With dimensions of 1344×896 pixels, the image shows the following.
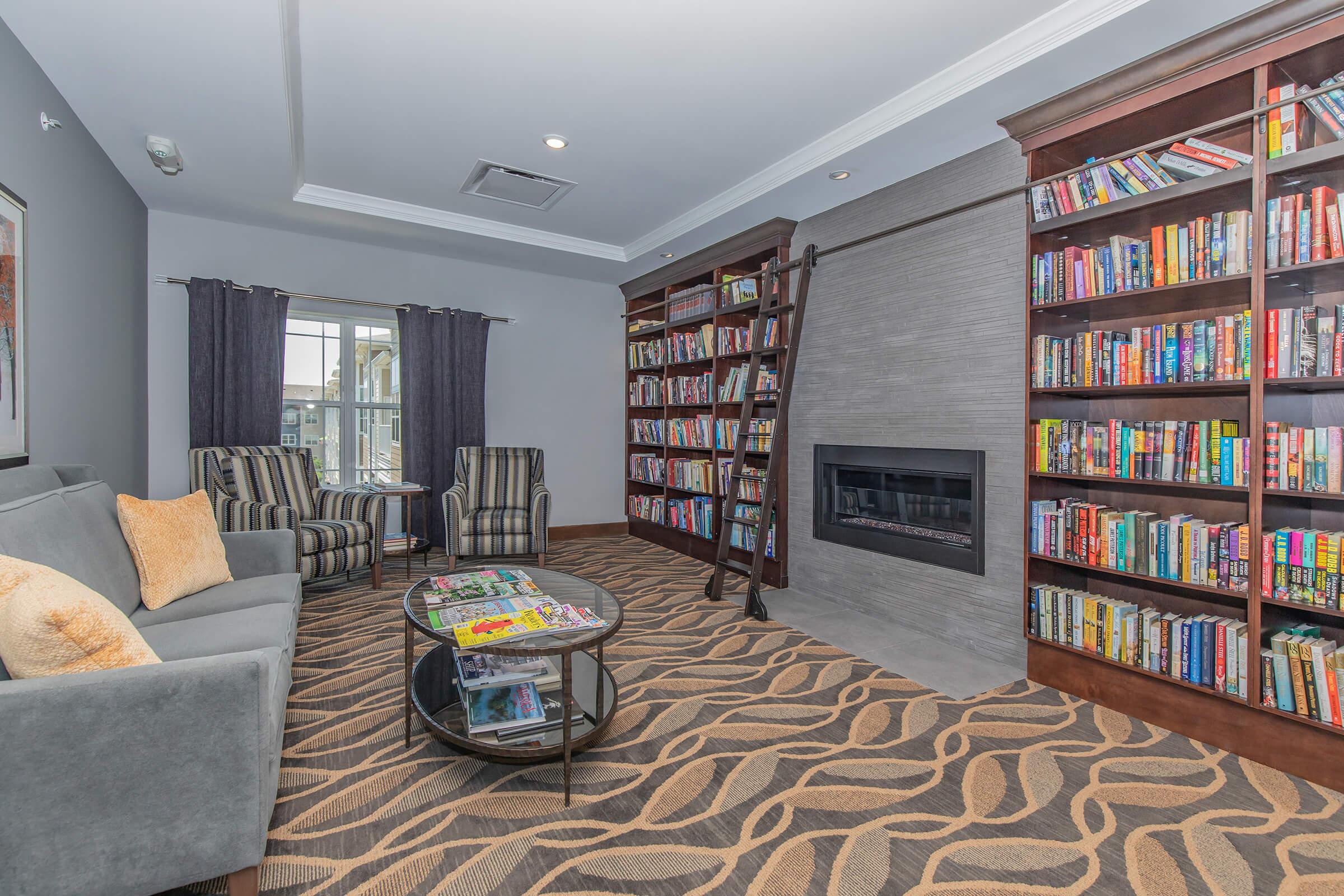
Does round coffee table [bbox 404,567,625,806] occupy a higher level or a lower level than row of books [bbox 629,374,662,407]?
lower

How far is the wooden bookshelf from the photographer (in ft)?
6.45

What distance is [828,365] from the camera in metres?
3.83

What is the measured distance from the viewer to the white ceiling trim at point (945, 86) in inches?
84.2

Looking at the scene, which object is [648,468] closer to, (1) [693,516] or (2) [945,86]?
(1) [693,516]

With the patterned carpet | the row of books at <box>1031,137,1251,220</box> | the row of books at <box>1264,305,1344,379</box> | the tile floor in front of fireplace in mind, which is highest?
the row of books at <box>1031,137,1251,220</box>

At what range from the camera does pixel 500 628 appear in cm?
185

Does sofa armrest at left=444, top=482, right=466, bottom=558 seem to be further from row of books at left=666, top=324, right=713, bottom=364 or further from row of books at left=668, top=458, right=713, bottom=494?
row of books at left=666, top=324, right=713, bottom=364

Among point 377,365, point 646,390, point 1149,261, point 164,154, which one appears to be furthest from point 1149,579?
point 377,365

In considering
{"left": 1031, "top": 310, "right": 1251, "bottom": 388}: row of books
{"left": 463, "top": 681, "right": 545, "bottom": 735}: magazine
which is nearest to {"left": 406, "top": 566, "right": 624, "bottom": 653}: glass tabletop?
{"left": 463, "top": 681, "right": 545, "bottom": 735}: magazine

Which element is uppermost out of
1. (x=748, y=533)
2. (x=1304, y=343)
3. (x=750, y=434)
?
(x=1304, y=343)

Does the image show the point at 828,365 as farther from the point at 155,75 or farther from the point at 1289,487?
the point at 155,75

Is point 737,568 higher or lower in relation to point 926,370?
lower

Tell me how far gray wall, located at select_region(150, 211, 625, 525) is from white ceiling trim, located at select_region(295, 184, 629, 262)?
86cm

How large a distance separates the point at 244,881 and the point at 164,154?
3.42 m
